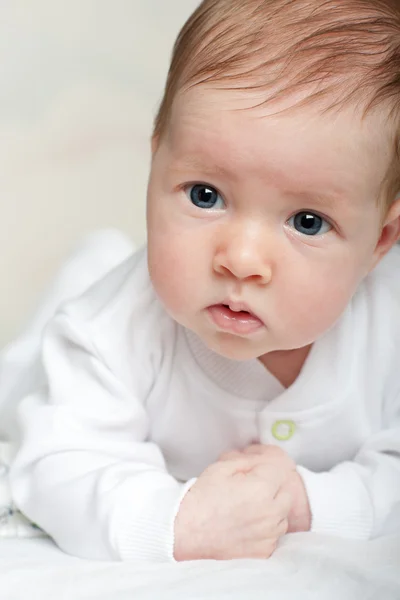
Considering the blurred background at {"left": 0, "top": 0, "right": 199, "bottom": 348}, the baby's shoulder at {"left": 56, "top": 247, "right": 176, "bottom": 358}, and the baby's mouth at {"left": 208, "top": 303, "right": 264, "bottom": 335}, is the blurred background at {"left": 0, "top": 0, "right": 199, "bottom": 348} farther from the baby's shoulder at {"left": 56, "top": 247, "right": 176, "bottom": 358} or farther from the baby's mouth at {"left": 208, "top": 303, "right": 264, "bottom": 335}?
the baby's mouth at {"left": 208, "top": 303, "right": 264, "bottom": 335}

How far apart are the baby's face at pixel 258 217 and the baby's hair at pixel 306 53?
0.02 m

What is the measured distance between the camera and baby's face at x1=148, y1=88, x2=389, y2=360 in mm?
1064

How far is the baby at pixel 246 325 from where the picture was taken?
1.08m

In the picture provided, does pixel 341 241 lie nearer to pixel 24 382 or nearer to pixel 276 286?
pixel 276 286

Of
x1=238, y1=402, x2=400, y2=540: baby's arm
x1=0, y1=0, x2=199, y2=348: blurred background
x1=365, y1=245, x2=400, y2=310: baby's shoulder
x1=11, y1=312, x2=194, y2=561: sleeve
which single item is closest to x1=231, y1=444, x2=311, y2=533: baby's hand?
x1=238, y1=402, x2=400, y2=540: baby's arm

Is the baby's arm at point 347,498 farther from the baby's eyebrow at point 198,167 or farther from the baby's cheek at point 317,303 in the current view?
the baby's eyebrow at point 198,167

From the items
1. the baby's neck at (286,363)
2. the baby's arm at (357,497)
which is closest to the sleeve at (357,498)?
the baby's arm at (357,497)

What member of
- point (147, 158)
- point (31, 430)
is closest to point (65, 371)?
point (31, 430)

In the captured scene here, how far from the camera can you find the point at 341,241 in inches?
44.3

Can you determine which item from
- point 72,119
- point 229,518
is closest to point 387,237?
point 229,518

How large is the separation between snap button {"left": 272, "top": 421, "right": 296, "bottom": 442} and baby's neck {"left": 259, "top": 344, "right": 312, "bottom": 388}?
0.05 metres

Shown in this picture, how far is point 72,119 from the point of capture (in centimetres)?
212

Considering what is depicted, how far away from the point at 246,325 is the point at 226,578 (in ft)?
0.82

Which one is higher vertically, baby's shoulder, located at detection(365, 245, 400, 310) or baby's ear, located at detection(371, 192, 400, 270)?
baby's ear, located at detection(371, 192, 400, 270)
